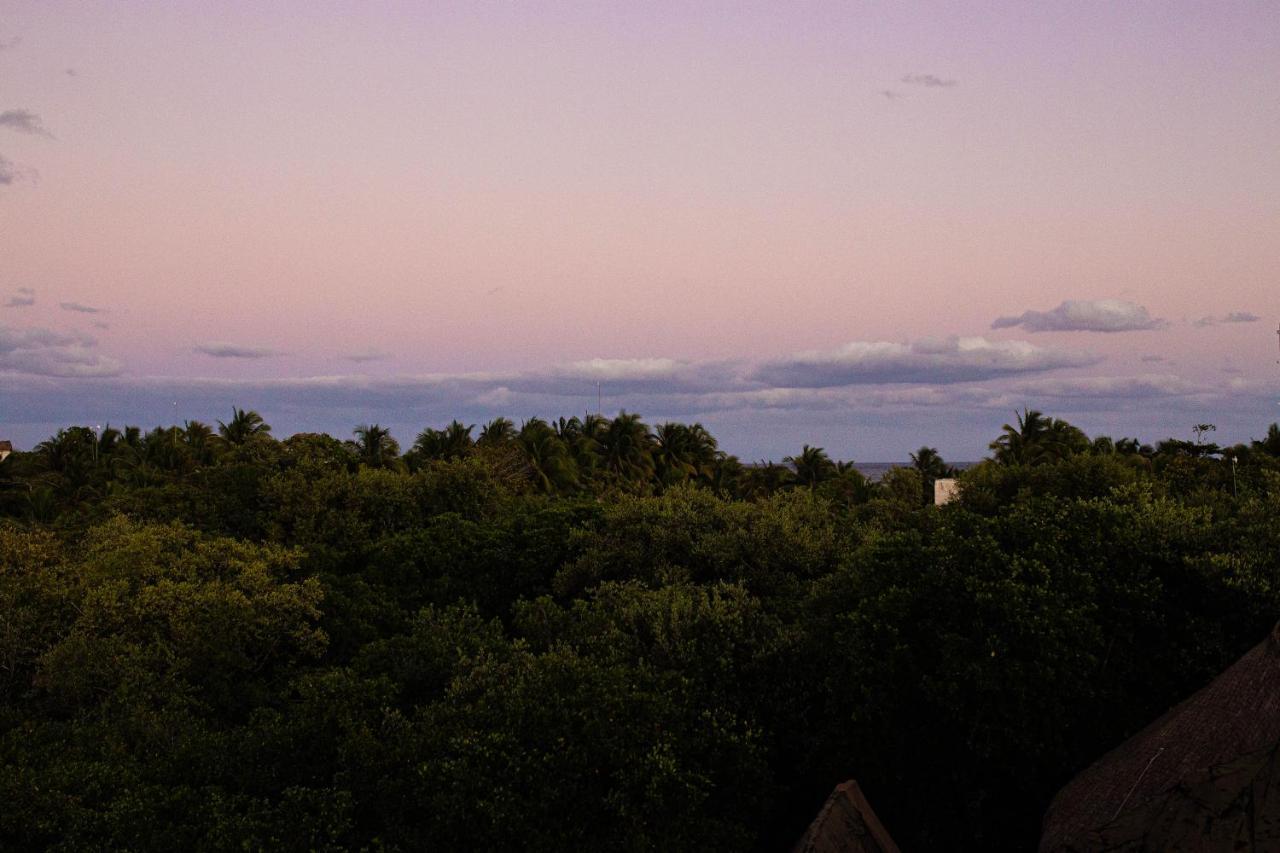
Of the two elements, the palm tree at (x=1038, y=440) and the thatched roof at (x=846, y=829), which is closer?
the thatched roof at (x=846, y=829)

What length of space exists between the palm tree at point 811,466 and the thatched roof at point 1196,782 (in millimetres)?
52652

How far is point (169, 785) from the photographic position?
14844mm

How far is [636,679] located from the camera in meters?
15.7

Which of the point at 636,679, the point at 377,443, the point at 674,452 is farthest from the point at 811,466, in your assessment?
the point at 636,679

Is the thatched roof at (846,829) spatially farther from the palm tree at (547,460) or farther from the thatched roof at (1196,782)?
the palm tree at (547,460)

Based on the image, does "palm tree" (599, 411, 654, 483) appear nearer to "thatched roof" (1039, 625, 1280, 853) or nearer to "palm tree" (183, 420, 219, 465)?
"palm tree" (183, 420, 219, 465)

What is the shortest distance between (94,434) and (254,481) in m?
38.1

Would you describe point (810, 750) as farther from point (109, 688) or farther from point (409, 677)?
point (109, 688)

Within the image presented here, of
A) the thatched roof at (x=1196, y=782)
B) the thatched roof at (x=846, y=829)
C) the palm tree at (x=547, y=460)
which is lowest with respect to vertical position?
the thatched roof at (x=846, y=829)

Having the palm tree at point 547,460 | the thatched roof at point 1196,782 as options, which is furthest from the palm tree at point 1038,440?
the thatched roof at point 1196,782

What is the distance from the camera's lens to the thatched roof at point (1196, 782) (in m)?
9.65

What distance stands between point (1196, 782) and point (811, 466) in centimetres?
5712

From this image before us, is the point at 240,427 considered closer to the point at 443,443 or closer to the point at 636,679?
the point at 443,443

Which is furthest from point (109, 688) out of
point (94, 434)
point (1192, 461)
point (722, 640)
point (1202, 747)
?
point (94, 434)
